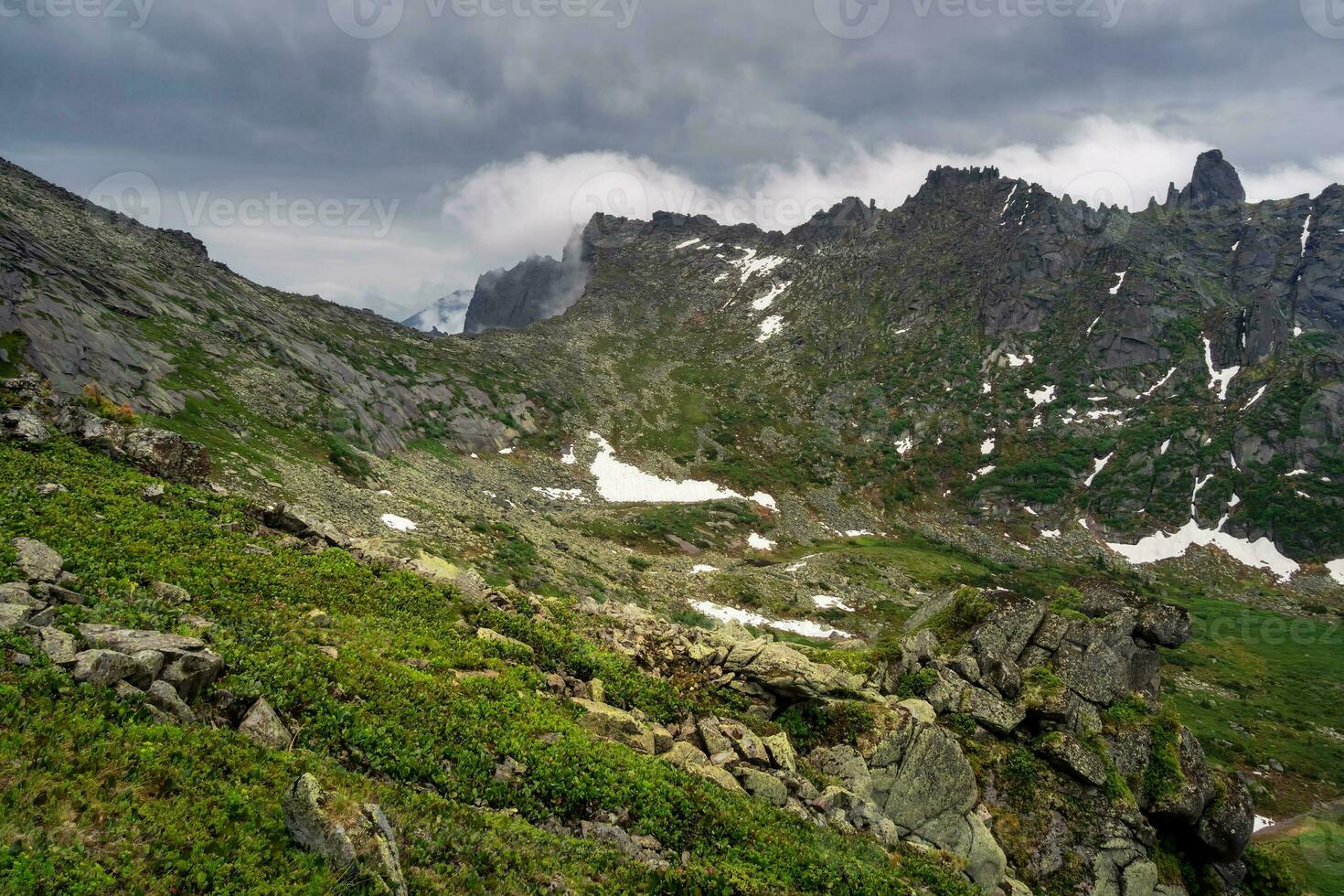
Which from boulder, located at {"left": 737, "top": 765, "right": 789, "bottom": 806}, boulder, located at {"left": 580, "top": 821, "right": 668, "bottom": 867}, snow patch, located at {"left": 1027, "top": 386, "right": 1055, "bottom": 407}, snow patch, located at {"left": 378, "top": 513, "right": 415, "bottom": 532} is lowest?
snow patch, located at {"left": 378, "top": 513, "right": 415, "bottom": 532}

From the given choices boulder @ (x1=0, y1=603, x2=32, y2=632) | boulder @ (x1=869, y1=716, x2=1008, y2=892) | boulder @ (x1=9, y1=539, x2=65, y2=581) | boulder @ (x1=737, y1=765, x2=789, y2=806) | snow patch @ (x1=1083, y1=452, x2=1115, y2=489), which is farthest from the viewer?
snow patch @ (x1=1083, y1=452, x2=1115, y2=489)

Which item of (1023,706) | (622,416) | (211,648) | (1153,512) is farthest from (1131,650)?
(1153,512)

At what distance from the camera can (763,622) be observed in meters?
47.7

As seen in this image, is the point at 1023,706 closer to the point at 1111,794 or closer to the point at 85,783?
the point at 1111,794

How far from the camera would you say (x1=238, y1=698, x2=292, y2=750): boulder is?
9508 millimetres

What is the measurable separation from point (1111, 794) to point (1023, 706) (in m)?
2.73

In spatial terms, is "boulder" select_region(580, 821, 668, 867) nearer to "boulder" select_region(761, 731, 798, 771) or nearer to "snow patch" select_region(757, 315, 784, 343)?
"boulder" select_region(761, 731, 798, 771)

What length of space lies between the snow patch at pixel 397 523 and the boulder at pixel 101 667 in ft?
87.5

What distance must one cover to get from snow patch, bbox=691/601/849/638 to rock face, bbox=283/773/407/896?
38.9 m

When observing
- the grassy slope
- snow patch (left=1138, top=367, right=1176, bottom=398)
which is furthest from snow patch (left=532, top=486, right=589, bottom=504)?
snow patch (left=1138, top=367, right=1176, bottom=398)

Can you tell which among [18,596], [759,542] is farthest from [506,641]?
[759,542]

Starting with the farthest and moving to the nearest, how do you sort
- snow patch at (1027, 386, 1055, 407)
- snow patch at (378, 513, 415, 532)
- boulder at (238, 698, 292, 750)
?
snow patch at (1027, 386, 1055, 407) → snow patch at (378, 513, 415, 532) → boulder at (238, 698, 292, 750)

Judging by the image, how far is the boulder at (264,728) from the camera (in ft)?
31.2

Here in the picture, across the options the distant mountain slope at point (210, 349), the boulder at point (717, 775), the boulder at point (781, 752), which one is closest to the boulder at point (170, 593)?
the boulder at point (717, 775)
